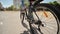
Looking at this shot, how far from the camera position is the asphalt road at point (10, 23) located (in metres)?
4.73

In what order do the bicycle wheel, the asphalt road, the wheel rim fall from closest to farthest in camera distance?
the bicycle wheel, the wheel rim, the asphalt road

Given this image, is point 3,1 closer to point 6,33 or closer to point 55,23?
point 6,33

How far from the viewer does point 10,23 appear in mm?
5336

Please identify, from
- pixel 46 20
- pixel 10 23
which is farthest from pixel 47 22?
pixel 10 23

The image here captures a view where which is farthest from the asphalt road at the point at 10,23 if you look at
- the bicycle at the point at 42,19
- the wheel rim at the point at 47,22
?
the wheel rim at the point at 47,22

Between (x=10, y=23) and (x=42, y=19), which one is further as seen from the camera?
(x=10, y=23)

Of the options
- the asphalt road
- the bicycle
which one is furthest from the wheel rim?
the asphalt road

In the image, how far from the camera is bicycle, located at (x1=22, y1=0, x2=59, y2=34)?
3.72 metres

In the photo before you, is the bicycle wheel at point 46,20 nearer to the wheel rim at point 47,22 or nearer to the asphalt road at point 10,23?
the wheel rim at point 47,22

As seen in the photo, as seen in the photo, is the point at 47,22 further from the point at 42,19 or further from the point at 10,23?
the point at 10,23

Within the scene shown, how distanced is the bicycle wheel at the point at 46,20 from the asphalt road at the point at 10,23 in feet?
2.43

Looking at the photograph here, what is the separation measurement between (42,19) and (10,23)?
→ 1560mm

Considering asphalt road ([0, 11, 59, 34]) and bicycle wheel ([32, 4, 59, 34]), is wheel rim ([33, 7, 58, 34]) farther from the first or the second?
asphalt road ([0, 11, 59, 34])

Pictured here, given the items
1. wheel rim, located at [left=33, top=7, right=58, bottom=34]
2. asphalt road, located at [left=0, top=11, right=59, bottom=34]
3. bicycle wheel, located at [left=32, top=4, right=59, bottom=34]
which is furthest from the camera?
asphalt road, located at [left=0, top=11, right=59, bottom=34]
